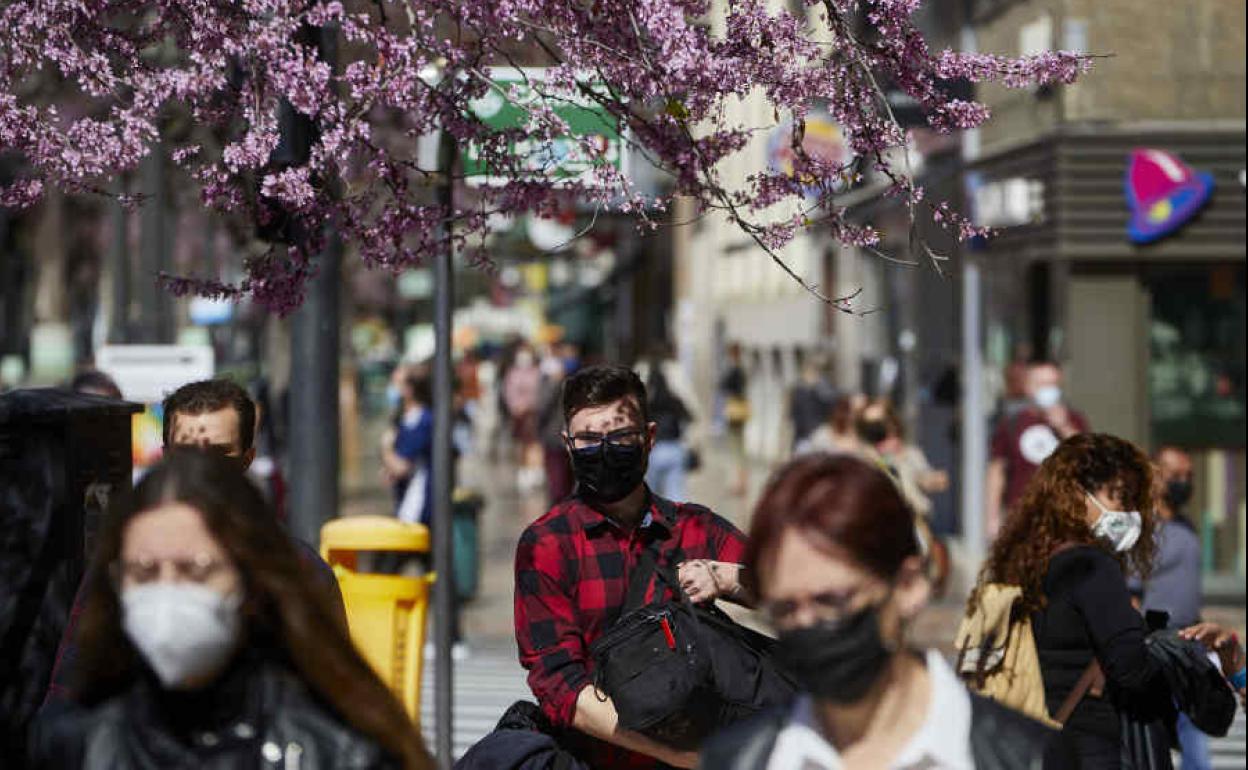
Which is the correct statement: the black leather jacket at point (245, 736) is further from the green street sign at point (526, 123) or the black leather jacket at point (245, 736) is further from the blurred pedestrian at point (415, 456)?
the blurred pedestrian at point (415, 456)

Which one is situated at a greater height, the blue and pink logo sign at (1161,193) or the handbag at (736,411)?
the blue and pink logo sign at (1161,193)

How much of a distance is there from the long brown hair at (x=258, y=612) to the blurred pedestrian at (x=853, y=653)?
1.50 ft

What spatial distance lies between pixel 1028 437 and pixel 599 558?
9836mm

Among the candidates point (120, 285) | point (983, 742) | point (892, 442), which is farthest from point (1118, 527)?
point (120, 285)

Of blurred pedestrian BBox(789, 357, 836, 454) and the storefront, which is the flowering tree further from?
blurred pedestrian BBox(789, 357, 836, 454)

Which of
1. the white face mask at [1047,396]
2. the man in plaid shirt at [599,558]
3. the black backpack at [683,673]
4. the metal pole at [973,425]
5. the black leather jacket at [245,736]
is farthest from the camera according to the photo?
the metal pole at [973,425]

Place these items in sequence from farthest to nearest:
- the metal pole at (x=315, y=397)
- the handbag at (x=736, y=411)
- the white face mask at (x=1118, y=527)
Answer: the handbag at (x=736, y=411)
the metal pole at (x=315, y=397)
the white face mask at (x=1118, y=527)

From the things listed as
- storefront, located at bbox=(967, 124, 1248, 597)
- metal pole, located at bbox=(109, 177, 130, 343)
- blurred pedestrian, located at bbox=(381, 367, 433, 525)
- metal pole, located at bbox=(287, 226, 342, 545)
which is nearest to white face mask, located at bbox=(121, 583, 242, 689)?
metal pole, located at bbox=(287, 226, 342, 545)

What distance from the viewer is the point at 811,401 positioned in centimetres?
2381

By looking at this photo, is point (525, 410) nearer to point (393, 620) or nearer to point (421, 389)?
point (421, 389)

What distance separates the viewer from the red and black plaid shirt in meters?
5.48

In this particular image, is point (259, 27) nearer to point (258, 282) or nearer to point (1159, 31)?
point (258, 282)

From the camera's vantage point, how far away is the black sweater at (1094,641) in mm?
6238

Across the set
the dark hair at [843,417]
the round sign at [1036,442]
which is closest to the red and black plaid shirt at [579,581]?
the round sign at [1036,442]
